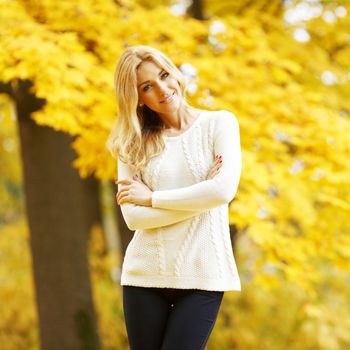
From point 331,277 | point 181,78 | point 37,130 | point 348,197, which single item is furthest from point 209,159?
point 331,277

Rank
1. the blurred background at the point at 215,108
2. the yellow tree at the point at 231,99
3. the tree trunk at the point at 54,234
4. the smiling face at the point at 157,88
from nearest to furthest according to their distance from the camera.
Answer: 1. the smiling face at the point at 157,88
2. the yellow tree at the point at 231,99
3. the blurred background at the point at 215,108
4. the tree trunk at the point at 54,234

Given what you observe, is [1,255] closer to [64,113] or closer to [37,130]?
[37,130]

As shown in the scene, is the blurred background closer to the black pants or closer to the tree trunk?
the tree trunk

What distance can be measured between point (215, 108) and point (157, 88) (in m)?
1.63

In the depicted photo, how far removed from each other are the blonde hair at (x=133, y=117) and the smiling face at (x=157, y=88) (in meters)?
0.02

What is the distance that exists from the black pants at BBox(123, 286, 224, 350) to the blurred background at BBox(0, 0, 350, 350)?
157 centimetres

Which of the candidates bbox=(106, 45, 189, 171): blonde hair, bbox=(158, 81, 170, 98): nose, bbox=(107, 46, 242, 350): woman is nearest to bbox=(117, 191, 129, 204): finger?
bbox=(107, 46, 242, 350): woman

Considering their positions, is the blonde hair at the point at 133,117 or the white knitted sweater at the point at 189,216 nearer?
the white knitted sweater at the point at 189,216

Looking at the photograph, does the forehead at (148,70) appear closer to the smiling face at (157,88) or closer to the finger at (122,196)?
the smiling face at (157,88)

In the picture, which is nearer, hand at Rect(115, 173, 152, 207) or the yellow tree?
hand at Rect(115, 173, 152, 207)

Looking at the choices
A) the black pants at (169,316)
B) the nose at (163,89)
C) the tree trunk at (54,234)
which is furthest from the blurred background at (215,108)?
the black pants at (169,316)

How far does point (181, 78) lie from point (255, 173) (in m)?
1.52

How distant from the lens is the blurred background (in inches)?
149

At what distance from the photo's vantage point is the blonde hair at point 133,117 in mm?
2492
